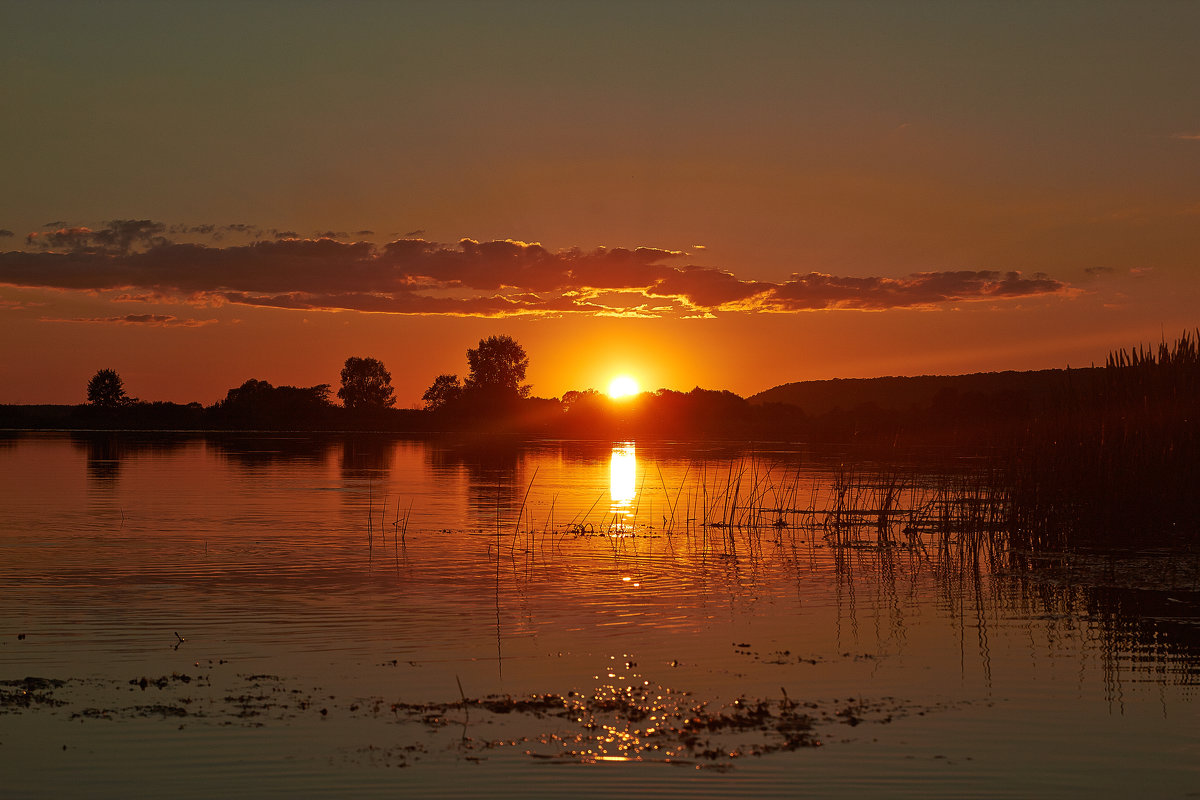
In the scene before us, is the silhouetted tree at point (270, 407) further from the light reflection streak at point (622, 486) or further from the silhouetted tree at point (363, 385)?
the light reflection streak at point (622, 486)

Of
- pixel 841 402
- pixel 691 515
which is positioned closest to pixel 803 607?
pixel 691 515

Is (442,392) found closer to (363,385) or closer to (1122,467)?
(363,385)

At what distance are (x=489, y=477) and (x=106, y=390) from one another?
13329cm

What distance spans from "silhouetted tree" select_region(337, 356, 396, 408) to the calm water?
6424 inches

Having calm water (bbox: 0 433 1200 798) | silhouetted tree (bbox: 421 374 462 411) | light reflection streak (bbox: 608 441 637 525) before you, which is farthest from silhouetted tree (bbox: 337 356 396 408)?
calm water (bbox: 0 433 1200 798)

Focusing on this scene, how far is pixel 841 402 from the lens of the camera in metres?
195

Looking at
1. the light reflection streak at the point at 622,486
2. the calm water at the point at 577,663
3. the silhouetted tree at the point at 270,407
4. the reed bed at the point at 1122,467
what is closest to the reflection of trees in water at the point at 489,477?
the light reflection streak at the point at 622,486

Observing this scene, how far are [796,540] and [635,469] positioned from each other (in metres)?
36.0

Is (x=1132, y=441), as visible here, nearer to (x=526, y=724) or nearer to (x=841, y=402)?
(x=526, y=724)

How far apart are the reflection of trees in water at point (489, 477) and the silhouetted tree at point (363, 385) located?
106 metres

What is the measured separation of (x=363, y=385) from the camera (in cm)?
19212

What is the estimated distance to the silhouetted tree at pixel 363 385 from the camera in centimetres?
18988

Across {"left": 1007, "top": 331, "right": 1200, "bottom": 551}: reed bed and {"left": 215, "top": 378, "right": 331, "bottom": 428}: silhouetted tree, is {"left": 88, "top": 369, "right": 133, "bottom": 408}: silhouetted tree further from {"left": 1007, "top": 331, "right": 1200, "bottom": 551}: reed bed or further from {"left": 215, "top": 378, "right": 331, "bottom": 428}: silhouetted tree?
{"left": 1007, "top": 331, "right": 1200, "bottom": 551}: reed bed

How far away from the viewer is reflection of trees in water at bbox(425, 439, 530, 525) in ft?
120
